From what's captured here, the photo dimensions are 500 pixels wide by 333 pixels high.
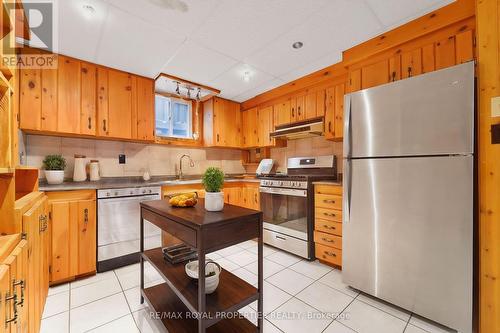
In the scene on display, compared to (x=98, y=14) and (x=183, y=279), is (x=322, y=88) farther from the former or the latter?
(x=183, y=279)

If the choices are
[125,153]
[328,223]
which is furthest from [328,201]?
[125,153]

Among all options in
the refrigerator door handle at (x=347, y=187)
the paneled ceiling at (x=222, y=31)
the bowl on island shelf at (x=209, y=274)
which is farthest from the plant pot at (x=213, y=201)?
the paneled ceiling at (x=222, y=31)

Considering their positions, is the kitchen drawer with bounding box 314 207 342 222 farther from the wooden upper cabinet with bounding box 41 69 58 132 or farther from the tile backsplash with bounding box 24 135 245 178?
the wooden upper cabinet with bounding box 41 69 58 132

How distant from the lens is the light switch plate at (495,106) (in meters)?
1.29

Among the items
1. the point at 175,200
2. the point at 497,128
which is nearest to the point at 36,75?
the point at 175,200

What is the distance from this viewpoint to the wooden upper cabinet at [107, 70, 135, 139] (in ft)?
8.56

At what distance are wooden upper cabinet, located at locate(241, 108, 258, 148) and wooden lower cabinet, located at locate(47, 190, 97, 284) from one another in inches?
98.8

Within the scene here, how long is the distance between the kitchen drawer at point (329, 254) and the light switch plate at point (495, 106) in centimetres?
169

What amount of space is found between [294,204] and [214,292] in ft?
5.49

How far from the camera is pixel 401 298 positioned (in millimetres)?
1646

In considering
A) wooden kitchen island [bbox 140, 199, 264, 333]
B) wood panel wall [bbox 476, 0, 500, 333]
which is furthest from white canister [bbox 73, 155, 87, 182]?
wood panel wall [bbox 476, 0, 500, 333]

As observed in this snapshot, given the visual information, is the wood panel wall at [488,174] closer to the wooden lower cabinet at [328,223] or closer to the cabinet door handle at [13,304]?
the wooden lower cabinet at [328,223]

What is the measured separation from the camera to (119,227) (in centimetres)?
233

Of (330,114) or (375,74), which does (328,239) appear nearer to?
(330,114)
